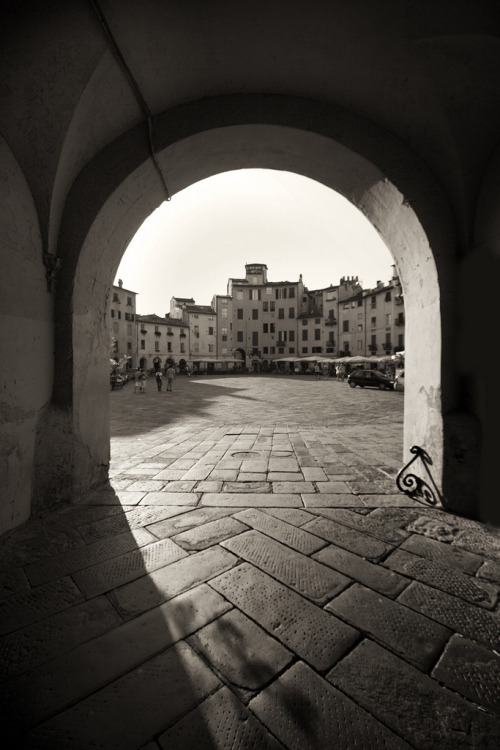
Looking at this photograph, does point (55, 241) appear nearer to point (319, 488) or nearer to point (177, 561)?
point (177, 561)

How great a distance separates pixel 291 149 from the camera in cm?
321

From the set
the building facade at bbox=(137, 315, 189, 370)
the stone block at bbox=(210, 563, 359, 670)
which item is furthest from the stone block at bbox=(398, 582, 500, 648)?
the building facade at bbox=(137, 315, 189, 370)

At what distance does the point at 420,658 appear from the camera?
1359mm

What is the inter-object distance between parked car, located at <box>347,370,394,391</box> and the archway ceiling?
1751 centimetres

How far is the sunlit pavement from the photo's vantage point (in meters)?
1.10

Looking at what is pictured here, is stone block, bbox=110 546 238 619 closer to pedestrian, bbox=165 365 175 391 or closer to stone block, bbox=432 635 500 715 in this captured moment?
stone block, bbox=432 635 500 715

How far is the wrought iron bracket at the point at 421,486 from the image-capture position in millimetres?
2893

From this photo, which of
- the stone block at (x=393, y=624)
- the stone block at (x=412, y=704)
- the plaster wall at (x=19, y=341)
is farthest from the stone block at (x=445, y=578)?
the plaster wall at (x=19, y=341)

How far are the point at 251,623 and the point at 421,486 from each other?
89.4 inches

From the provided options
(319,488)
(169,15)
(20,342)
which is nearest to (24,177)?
(20,342)

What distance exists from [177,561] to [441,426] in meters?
2.50

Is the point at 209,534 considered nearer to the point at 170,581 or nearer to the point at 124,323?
the point at 170,581

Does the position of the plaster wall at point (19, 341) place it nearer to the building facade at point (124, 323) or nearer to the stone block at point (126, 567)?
the stone block at point (126, 567)

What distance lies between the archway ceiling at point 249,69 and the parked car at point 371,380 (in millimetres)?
17511
